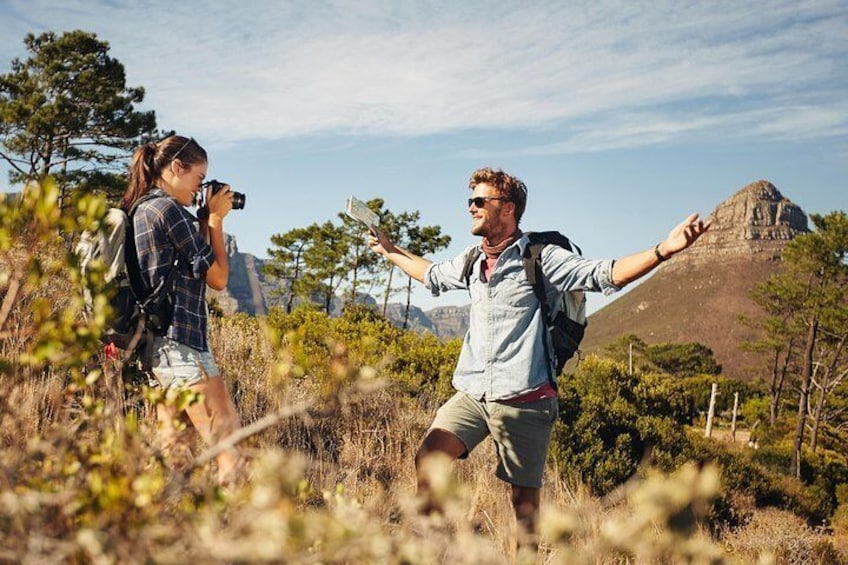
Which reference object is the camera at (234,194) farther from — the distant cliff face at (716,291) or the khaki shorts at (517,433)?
the distant cliff face at (716,291)

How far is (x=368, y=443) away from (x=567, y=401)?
14.3 feet

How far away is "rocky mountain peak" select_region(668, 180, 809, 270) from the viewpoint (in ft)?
449

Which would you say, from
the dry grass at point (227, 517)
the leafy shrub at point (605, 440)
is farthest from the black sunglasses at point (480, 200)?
the leafy shrub at point (605, 440)

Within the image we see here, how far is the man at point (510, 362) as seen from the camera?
3.15m

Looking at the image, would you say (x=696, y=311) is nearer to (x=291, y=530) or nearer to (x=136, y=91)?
(x=136, y=91)

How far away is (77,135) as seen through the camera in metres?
25.6

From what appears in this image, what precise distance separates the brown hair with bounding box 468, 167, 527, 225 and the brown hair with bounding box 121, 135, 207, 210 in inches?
56.9

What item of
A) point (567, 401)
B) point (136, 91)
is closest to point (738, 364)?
point (136, 91)

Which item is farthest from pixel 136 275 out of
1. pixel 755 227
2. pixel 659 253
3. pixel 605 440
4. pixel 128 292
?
pixel 755 227

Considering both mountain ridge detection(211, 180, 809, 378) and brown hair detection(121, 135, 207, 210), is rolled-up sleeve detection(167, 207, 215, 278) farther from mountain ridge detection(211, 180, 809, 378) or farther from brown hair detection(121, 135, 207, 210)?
mountain ridge detection(211, 180, 809, 378)

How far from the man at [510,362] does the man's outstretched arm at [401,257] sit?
629 millimetres

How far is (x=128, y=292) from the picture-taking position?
2.60 m

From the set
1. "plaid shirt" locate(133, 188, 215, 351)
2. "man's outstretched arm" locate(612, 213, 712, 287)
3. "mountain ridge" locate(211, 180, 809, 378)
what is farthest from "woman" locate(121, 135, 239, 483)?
"mountain ridge" locate(211, 180, 809, 378)

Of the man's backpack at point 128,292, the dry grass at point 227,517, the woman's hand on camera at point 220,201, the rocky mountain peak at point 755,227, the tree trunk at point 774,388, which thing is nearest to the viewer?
the dry grass at point 227,517
